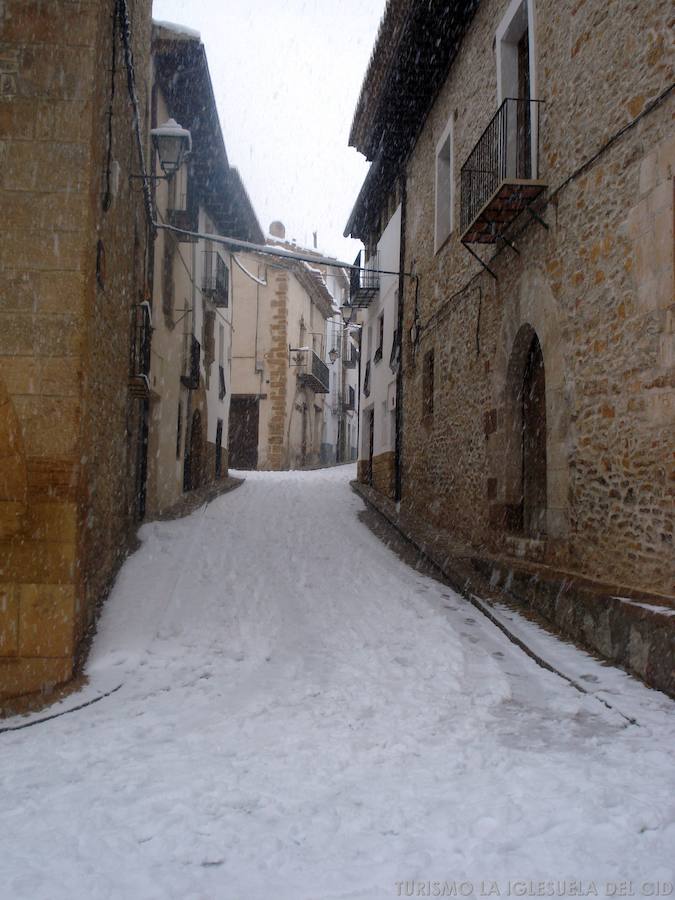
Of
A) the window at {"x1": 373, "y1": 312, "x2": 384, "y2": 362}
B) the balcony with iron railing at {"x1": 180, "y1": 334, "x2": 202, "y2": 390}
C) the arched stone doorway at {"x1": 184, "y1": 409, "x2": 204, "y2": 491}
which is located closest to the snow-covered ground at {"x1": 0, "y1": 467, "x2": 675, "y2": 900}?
the balcony with iron railing at {"x1": 180, "y1": 334, "x2": 202, "y2": 390}

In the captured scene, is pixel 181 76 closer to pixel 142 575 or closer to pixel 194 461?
pixel 194 461

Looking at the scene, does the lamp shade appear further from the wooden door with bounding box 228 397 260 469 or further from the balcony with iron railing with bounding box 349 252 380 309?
the wooden door with bounding box 228 397 260 469

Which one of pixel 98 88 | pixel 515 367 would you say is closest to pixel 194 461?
pixel 515 367

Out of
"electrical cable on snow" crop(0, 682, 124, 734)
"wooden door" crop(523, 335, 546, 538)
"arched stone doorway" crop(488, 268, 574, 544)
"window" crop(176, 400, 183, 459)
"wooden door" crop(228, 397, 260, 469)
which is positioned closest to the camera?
"electrical cable on snow" crop(0, 682, 124, 734)

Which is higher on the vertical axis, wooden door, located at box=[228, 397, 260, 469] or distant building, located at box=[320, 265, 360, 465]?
distant building, located at box=[320, 265, 360, 465]

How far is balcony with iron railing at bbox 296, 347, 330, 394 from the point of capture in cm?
2670

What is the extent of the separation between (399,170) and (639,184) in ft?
32.2

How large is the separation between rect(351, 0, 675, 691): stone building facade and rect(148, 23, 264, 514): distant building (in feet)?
10.0

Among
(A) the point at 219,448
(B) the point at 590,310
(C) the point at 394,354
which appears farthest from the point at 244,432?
(B) the point at 590,310

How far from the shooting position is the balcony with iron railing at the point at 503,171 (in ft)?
23.1

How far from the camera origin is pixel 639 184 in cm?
530

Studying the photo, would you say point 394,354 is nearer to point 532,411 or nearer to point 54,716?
point 532,411

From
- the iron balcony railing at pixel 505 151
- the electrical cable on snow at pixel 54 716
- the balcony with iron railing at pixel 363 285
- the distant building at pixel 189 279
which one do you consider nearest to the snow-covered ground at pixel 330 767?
the electrical cable on snow at pixel 54 716

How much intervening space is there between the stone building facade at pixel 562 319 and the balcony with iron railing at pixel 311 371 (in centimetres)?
1563
